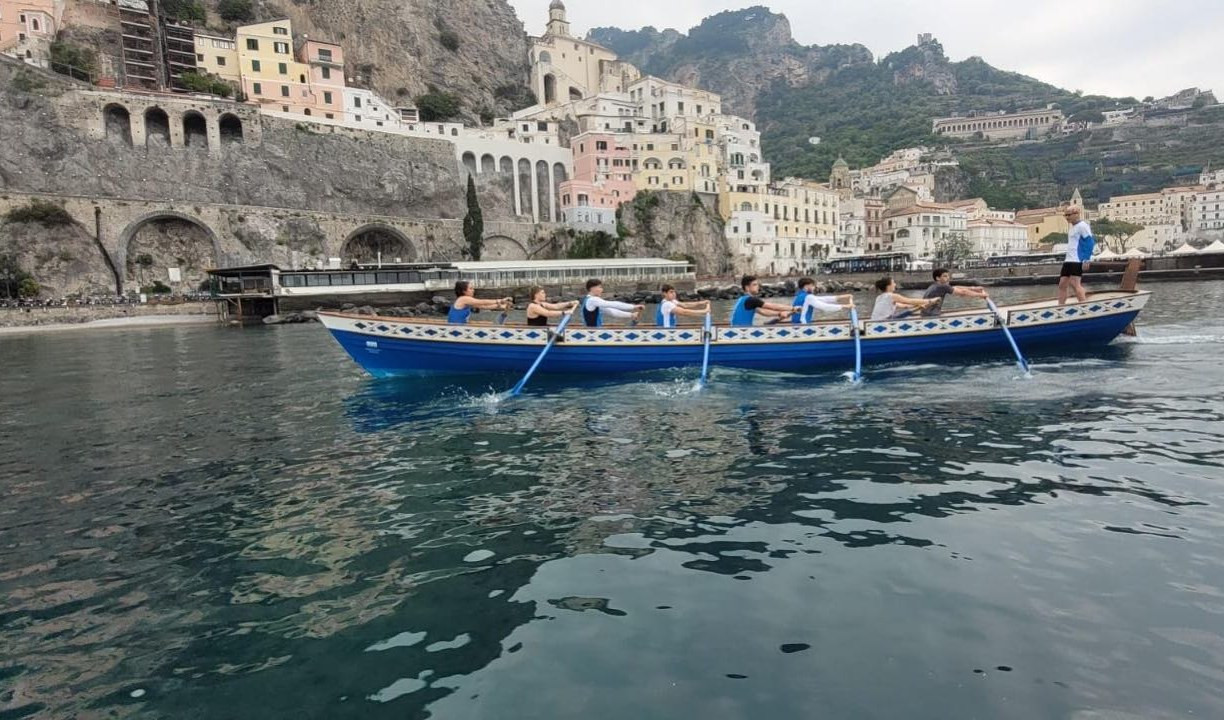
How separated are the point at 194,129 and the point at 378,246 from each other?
62.8 ft

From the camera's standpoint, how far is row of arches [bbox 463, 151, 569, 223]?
82.6 m

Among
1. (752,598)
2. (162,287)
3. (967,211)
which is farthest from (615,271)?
(967,211)

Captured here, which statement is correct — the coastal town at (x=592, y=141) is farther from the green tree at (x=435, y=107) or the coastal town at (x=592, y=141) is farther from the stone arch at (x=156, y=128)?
the green tree at (x=435, y=107)

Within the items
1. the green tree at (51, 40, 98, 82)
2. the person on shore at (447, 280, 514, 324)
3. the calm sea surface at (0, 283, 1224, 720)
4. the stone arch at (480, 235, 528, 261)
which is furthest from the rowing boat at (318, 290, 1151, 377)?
the green tree at (51, 40, 98, 82)

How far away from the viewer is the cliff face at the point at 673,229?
80788 mm

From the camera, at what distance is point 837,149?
180 meters

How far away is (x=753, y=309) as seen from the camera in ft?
49.2

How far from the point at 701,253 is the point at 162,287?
56.1 m

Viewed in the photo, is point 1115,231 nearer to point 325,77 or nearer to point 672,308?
point 325,77

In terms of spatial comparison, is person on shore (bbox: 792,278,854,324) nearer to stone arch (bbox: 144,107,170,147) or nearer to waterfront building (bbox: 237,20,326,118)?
stone arch (bbox: 144,107,170,147)

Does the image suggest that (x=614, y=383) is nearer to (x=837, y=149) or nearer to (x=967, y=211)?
(x=967, y=211)

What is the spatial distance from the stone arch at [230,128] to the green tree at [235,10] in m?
25.6

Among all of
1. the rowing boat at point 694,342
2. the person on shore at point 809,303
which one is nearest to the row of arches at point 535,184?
the rowing boat at point 694,342

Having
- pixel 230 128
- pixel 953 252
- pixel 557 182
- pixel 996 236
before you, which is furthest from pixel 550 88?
pixel 996 236
